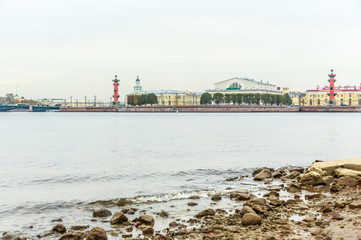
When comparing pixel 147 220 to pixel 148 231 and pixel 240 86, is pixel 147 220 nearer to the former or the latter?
pixel 148 231

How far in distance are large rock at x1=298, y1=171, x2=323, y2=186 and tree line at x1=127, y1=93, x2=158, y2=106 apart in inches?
5183

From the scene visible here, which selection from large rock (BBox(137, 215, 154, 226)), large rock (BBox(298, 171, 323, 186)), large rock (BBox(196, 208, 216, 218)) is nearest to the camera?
large rock (BBox(137, 215, 154, 226))

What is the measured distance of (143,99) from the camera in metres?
147

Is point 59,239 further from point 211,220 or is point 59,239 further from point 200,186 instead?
point 200,186

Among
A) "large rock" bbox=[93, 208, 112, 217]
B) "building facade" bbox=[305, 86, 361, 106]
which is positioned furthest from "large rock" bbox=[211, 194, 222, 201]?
"building facade" bbox=[305, 86, 361, 106]

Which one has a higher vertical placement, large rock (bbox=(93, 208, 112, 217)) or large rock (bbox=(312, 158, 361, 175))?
large rock (bbox=(312, 158, 361, 175))

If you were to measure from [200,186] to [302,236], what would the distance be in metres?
6.24

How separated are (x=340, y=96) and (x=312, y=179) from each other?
14348 centimetres

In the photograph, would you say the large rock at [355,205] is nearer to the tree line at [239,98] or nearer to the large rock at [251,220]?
the large rock at [251,220]

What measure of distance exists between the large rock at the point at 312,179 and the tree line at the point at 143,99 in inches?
5183

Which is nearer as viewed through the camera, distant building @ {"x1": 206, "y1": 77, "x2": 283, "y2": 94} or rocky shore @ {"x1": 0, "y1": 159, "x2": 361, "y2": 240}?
rocky shore @ {"x1": 0, "y1": 159, "x2": 361, "y2": 240}

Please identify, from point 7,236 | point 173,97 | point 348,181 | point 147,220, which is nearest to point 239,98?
point 173,97

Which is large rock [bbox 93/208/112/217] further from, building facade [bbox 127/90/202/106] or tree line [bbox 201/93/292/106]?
building facade [bbox 127/90/202/106]

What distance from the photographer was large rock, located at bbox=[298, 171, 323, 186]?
1242 centimetres
